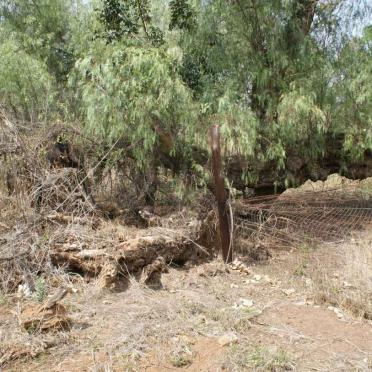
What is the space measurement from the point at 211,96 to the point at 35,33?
513cm

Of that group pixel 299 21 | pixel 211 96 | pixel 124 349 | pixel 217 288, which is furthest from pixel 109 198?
pixel 299 21

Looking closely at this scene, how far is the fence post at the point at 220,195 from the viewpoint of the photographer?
5.71 m

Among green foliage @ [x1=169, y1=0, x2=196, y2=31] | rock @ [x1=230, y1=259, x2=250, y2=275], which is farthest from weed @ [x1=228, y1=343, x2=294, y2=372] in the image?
green foliage @ [x1=169, y1=0, x2=196, y2=31]

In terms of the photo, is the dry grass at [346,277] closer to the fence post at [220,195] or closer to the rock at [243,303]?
the rock at [243,303]

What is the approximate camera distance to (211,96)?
7.19 m

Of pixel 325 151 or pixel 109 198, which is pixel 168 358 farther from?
pixel 325 151

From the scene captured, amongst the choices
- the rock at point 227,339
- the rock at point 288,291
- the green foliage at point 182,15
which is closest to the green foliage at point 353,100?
the green foliage at point 182,15

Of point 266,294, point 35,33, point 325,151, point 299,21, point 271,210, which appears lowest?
point 266,294

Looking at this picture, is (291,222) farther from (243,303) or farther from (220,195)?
(243,303)

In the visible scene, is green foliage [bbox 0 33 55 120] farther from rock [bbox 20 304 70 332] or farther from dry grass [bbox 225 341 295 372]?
dry grass [bbox 225 341 295 372]

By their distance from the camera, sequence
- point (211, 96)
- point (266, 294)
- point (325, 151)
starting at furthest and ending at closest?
point (325, 151), point (211, 96), point (266, 294)

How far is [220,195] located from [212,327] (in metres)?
2.10

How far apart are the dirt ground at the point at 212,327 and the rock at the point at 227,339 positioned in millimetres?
11

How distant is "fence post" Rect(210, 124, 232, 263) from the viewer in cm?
571
